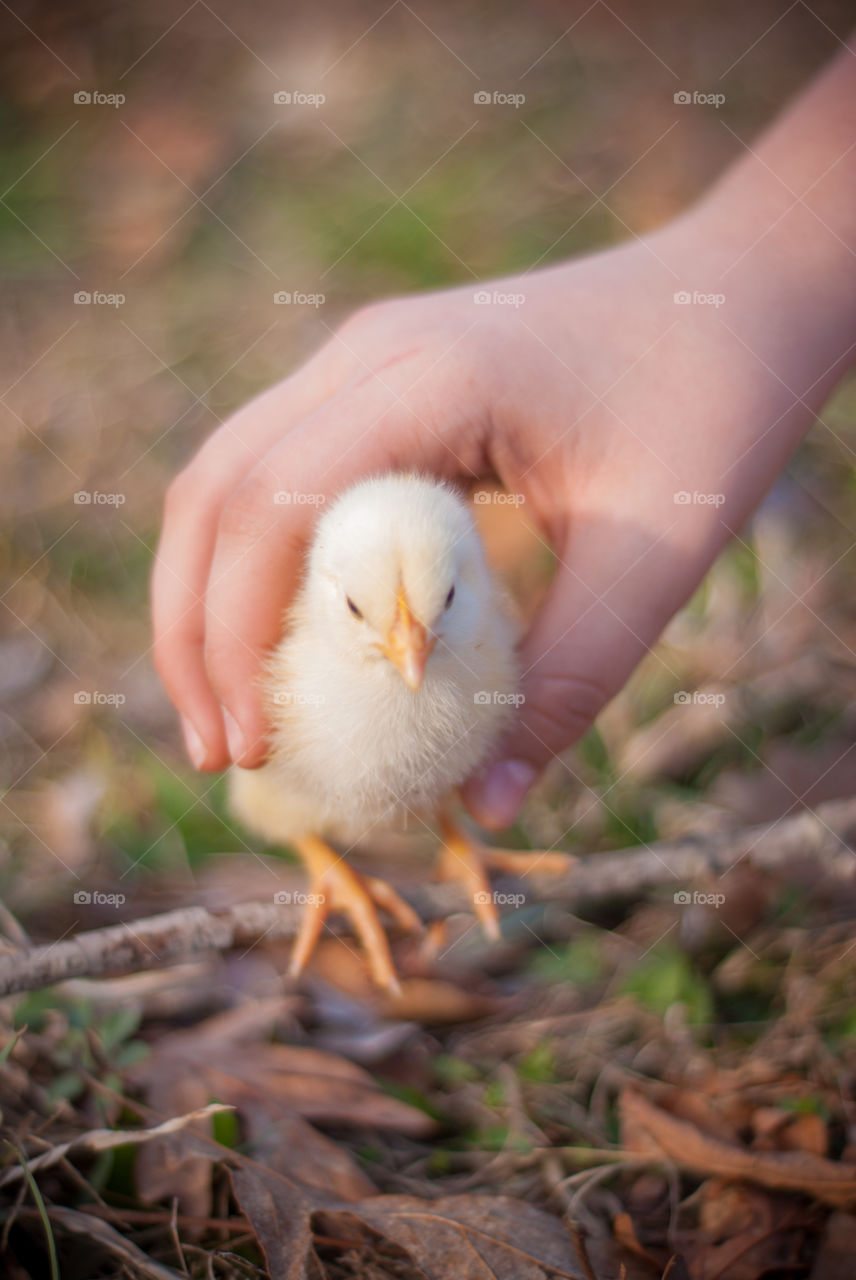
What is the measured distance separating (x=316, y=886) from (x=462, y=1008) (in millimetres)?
236

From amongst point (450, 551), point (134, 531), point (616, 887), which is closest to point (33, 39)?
point (134, 531)

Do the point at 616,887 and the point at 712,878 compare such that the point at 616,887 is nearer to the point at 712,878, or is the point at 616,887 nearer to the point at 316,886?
the point at 712,878

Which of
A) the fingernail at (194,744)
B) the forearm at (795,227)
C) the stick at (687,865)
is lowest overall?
the stick at (687,865)

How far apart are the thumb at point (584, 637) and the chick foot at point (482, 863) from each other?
140 mm

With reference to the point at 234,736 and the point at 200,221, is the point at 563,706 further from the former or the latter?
the point at 200,221

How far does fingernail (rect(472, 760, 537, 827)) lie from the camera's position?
3.20 feet

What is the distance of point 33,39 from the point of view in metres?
0.88

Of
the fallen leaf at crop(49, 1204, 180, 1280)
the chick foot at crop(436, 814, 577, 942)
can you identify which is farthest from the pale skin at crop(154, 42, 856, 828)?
the fallen leaf at crop(49, 1204, 180, 1280)

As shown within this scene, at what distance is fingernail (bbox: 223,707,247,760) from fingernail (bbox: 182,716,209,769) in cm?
3

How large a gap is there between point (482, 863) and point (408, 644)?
18.8 inches

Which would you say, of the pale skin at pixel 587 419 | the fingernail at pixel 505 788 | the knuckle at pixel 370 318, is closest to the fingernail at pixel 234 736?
the pale skin at pixel 587 419

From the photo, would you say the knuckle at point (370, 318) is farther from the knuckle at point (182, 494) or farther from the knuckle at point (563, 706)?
the knuckle at point (563, 706)

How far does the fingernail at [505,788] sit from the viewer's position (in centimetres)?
97

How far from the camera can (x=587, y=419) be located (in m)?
0.91
